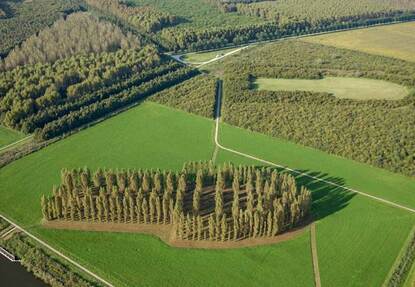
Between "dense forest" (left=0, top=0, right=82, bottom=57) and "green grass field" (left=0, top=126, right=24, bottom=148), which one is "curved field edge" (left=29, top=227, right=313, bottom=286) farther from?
"dense forest" (left=0, top=0, right=82, bottom=57)

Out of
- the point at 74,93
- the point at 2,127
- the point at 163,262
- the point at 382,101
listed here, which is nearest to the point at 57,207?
the point at 163,262

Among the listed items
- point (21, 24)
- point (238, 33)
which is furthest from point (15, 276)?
point (21, 24)

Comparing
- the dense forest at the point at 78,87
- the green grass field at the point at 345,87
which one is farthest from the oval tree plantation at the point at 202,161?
the green grass field at the point at 345,87

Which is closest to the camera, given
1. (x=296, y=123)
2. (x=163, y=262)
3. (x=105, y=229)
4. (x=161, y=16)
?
(x=163, y=262)

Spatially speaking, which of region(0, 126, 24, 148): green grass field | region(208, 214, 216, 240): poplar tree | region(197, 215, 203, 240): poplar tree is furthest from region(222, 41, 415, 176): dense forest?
region(0, 126, 24, 148): green grass field

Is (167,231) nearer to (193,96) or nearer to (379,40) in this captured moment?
(193,96)

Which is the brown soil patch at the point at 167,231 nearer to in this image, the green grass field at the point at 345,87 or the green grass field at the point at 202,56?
the green grass field at the point at 345,87

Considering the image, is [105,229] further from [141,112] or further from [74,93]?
[74,93]

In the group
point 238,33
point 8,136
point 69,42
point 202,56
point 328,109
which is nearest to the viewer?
point 8,136
